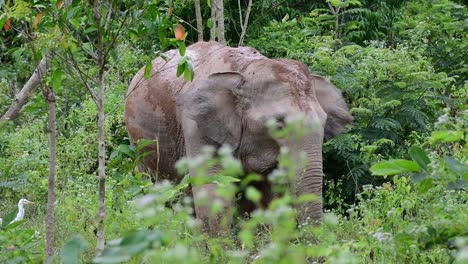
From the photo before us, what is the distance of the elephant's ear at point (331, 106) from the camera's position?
28.5 feet

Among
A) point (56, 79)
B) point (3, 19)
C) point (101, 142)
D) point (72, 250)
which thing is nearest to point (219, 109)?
point (101, 142)

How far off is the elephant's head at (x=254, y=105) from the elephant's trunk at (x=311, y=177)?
3 cm

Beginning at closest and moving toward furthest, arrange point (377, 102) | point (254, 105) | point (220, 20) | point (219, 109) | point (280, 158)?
point (280, 158)
point (254, 105)
point (219, 109)
point (377, 102)
point (220, 20)

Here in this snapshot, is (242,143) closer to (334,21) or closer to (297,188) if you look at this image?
(297,188)

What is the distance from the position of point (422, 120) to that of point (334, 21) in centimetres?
290

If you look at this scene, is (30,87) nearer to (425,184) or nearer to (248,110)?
(248,110)

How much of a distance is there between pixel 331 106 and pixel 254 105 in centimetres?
79

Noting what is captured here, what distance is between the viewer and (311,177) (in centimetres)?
763

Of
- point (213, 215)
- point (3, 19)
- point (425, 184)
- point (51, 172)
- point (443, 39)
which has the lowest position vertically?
point (443, 39)

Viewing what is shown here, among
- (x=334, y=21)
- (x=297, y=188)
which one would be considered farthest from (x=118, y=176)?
(x=334, y=21)

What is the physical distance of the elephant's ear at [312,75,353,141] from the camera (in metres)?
8.69

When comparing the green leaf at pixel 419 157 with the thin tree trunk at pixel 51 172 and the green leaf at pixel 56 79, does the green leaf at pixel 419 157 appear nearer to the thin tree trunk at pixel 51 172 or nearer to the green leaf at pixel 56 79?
the green leaf at pixel 56 79

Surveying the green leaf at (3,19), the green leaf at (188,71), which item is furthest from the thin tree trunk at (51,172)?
the green leaf at (188,71)

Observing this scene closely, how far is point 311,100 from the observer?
812 centimetres
